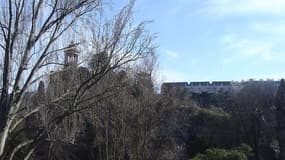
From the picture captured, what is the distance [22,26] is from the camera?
38.3 ft

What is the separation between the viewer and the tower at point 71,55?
1245 centimetres

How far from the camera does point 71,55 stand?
12891mm

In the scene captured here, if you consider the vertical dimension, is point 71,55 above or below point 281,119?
above

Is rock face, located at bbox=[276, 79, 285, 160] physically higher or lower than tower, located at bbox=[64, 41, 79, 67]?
lower

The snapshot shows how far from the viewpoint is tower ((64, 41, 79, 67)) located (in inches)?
490

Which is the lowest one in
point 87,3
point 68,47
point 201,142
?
point 201,142

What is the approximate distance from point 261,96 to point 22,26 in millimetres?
38496

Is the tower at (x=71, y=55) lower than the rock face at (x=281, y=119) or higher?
higher

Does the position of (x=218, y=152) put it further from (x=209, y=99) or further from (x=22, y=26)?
(x=209, y=99)

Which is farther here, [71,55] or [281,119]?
[281,119]

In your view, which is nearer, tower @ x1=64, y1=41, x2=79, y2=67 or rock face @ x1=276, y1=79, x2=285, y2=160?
tower @ x1=64, y1=41, x2=79, y2=67

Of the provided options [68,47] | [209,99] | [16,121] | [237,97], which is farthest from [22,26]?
[209,99]

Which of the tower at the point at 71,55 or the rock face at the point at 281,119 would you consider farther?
the rock face at the point at 281,119

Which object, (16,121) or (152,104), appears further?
(152,104)
